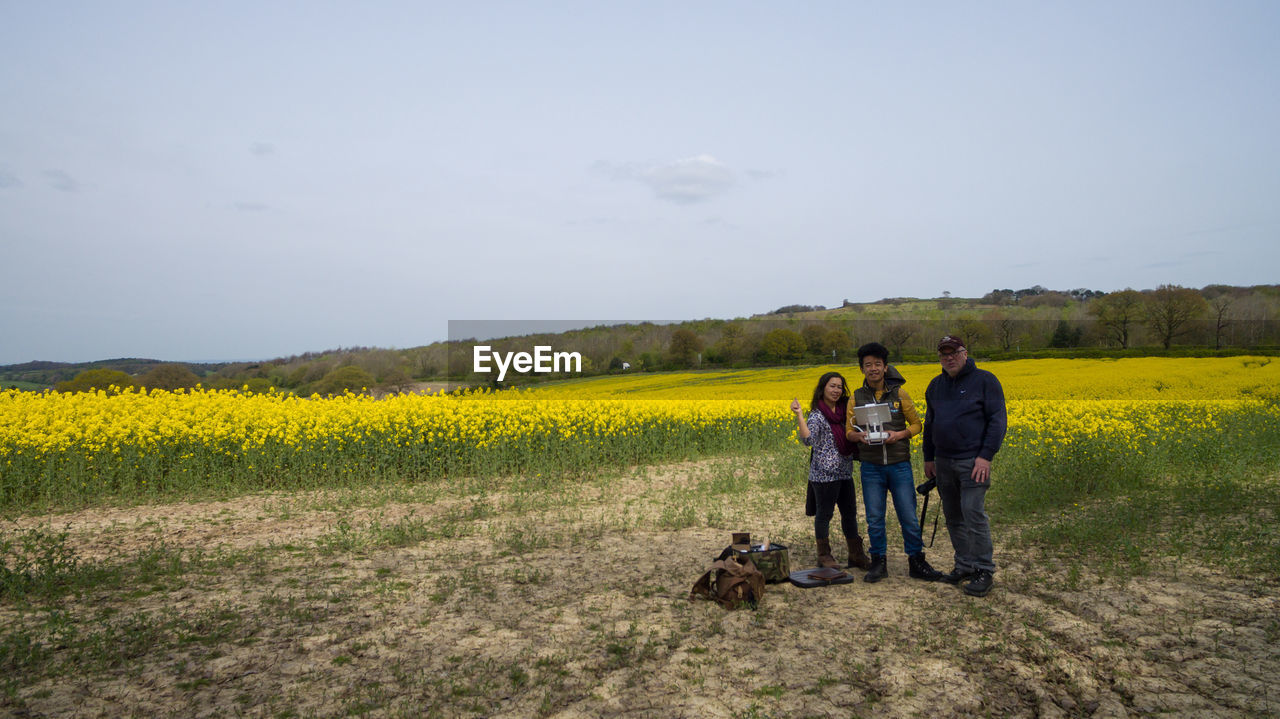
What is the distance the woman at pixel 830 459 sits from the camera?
5.52 metres

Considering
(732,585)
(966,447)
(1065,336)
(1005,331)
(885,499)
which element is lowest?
(732,585)

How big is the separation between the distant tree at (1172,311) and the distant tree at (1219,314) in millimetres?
554

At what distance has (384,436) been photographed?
10953 mm

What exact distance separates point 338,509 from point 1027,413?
12042 mm

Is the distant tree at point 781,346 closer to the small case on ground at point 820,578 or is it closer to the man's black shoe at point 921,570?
the man's black shoe at point 921,570

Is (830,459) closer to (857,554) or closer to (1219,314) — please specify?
(857,554)

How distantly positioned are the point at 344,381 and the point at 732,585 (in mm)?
21854

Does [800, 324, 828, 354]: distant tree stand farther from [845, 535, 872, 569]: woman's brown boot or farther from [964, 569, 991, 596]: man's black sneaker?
[964, 569, 991, 596]: man's black sneaker

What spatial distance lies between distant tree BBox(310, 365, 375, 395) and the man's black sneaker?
21.5 meters

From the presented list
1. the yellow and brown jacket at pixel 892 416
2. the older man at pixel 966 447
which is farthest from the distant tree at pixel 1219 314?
the yellow and brown jacket at pixel 892 416

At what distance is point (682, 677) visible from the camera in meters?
3.73

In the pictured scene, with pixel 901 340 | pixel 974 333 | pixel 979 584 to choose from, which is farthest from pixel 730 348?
pixel 979 584

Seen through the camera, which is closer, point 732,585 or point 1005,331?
point 732,585

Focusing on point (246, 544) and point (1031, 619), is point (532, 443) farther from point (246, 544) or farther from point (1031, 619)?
point (1031, 619)
